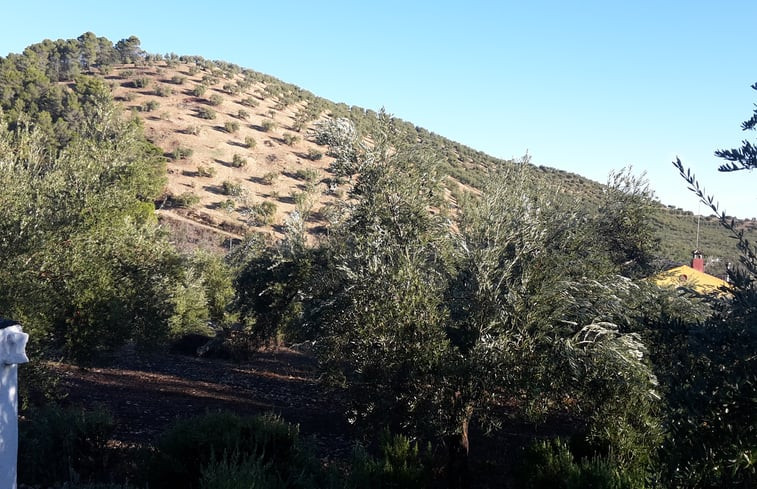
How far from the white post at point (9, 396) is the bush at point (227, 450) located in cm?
194

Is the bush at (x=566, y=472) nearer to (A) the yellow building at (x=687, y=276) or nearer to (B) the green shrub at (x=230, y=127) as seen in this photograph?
(A) the yellow building at (x=687, y=276)

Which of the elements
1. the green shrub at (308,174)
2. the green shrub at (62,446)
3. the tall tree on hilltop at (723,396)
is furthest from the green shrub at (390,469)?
the green shrub at (308,174)

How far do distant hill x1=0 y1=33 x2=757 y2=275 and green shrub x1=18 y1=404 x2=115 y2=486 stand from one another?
65.6 ft

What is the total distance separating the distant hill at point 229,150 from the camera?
42.8 meters

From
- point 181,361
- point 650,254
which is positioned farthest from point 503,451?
point 181,361

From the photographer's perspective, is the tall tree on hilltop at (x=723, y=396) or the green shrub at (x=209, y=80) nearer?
the tall tree on hilltop at (x=723, y=396)

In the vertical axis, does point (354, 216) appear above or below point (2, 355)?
above

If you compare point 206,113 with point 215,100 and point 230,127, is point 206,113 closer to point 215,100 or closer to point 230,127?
point 230,127

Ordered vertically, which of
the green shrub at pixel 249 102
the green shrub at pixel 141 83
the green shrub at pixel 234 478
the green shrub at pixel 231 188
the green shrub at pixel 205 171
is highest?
the green shrub at pixel 249 102

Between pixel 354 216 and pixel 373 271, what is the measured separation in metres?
3.09

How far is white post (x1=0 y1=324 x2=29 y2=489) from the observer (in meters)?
6.25

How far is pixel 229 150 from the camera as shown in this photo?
181 ft

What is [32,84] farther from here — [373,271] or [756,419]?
[756,419]

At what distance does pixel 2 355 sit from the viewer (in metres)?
6.20
